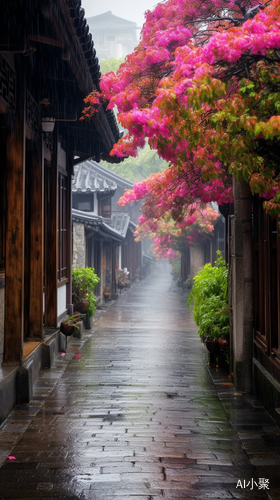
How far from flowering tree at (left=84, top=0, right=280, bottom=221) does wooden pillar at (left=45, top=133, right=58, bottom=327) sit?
3759mm

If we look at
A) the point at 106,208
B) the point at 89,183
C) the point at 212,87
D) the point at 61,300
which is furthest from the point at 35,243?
the point at 106,208

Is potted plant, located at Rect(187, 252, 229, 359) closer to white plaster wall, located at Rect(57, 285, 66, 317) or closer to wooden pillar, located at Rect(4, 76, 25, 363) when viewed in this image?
white plaster wall, located at Rect(57, 285, 66, 317)

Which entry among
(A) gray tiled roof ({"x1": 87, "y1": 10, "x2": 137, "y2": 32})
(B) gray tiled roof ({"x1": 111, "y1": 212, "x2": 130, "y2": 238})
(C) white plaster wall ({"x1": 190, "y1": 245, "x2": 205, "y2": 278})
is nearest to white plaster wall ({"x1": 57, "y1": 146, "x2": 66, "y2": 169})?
(C) white plaster wall ({"x1": 190, "y1": 245, "x2": 205, "y2": 278})

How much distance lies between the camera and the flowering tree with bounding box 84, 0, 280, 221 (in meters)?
4.56

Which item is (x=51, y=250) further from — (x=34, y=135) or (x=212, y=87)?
(x=212, y=87)

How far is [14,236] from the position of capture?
6.53m

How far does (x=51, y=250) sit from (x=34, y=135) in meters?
2.57

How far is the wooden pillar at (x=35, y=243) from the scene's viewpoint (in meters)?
8.57

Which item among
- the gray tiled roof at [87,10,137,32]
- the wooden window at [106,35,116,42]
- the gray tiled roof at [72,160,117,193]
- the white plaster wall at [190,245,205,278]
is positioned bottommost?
the white plaster wall at [190,245,205,278]

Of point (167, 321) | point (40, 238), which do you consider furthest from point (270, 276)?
point (167, 321)

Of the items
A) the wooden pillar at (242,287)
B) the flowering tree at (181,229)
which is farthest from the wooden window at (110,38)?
the wooden pillar at (242,287)

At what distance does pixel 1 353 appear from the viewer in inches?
271

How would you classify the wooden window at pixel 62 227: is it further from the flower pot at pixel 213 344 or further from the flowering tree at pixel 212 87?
the flowering tree at pixel 212 87

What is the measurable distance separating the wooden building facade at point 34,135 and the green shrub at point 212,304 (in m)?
2.76
